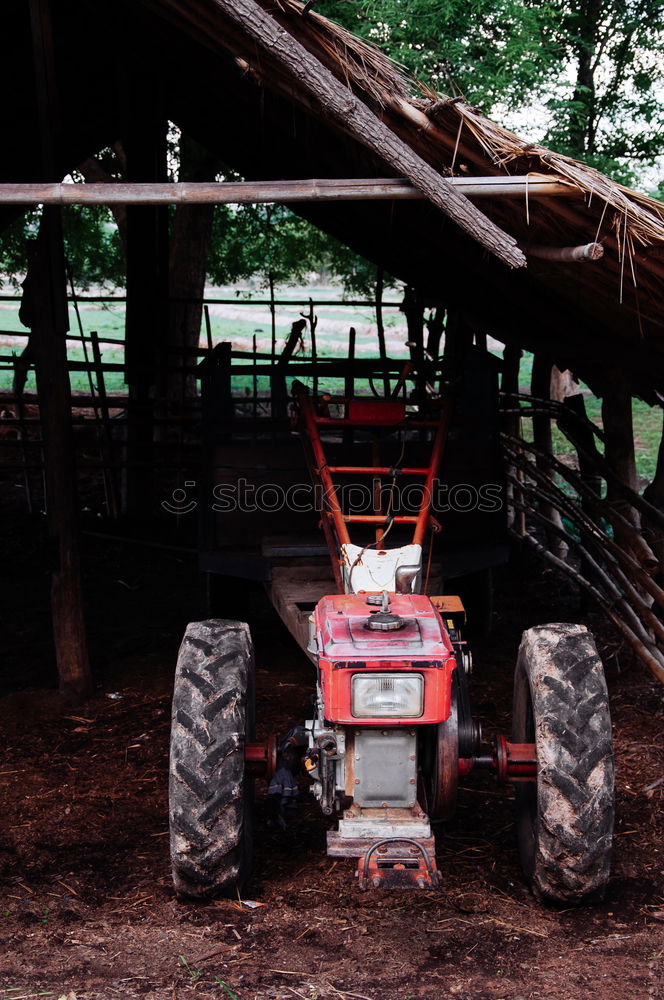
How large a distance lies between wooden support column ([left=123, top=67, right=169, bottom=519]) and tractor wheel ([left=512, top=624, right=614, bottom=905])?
6312mm

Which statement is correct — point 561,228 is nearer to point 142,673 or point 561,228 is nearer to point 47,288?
point 47,288

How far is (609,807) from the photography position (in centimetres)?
342

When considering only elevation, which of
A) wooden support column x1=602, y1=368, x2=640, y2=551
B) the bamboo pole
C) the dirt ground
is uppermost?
wooden support column x1=602, y1=368, x2=640, y2=551

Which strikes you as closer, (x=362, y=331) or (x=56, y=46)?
(x=56, y=46)

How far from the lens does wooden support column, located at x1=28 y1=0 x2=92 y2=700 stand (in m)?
5.82

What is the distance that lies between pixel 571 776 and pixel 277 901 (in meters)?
1.18

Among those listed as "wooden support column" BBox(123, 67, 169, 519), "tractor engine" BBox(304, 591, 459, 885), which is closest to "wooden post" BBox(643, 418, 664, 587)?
"tractor engine" BBox(304, 591, 459, 885)

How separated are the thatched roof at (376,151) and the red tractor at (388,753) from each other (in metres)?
1.91

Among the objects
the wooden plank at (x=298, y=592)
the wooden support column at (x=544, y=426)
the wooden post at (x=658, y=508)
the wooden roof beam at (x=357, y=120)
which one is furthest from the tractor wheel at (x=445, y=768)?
the wooden support column at (x=544, y=426)

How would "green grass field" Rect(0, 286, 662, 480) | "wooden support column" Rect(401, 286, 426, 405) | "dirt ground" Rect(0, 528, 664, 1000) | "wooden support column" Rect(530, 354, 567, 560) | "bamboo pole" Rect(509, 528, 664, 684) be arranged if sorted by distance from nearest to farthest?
"dirt ground" Rect(0, 528, 664, 1000), "bamboo pole" Rect(509, 528, 664, 684), "wooden support column" Rect(530, 354, 567, 560), "wooden support column" Rect(401, 286, 426, 405), "green grass field" Rect(0, 286, 662, 480)

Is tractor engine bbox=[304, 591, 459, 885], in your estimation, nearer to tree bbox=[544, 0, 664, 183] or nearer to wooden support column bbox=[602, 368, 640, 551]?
wooden support column bbox=[602, 368, 640, 551]

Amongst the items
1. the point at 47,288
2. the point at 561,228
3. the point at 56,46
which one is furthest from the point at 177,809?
the point at 56,46

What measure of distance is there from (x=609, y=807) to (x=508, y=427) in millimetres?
6060

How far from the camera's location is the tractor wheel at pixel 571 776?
341 cm
